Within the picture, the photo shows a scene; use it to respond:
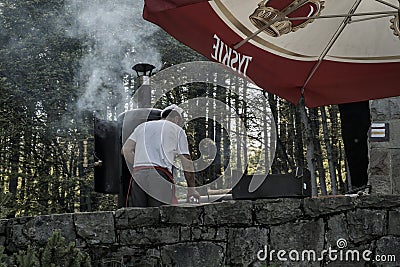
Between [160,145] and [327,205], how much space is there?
1.25 m

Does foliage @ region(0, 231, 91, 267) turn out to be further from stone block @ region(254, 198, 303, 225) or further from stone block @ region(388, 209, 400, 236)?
stone block @ region(388, 209, 400, 236)

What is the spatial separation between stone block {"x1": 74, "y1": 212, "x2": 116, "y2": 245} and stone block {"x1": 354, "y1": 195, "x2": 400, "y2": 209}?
1.30 m

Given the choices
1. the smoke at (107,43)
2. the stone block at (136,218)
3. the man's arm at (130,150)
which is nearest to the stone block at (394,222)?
the stone block at (136,218)

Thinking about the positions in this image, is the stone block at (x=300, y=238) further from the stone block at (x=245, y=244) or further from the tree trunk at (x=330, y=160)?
the tree trunk at (x=330, y=160)

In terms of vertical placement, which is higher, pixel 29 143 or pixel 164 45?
pixel 164 45

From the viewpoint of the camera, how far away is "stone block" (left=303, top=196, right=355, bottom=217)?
3096 millimetres

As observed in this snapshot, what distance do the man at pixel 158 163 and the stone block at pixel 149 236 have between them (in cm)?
68

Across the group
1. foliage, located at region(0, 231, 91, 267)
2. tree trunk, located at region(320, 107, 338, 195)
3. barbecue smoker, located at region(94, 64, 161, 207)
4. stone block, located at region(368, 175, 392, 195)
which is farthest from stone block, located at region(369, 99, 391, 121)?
tree trunk, located at region(320, 107, 338, 195)

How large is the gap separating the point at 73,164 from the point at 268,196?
944cm

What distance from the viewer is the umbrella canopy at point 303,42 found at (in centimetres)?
269

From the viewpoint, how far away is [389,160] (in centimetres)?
436

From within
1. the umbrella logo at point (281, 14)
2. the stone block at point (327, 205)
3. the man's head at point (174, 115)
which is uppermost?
the umbrella logo at point (281, 14)

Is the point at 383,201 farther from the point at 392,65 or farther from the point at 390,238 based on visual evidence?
the point at 392,65

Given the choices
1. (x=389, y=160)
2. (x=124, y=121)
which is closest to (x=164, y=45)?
(x=124, y=121)
